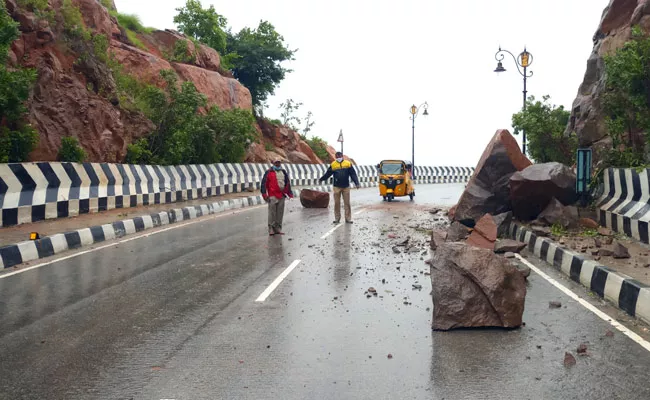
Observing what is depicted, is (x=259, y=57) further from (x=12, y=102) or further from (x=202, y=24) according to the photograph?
(x=12, y=102)

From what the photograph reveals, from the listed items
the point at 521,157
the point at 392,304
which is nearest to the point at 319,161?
the point at 521,157

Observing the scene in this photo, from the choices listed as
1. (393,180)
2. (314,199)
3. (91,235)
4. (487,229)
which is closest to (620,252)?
(487,229)

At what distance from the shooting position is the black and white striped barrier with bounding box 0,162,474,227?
45.0ft

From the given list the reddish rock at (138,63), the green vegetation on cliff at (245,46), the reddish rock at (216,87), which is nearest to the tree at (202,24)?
the green vegetation on cliff at (245,46)

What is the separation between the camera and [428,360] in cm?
542

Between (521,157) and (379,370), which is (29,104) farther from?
Result: (379,370)

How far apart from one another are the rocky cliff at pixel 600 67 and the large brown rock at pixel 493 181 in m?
3.44

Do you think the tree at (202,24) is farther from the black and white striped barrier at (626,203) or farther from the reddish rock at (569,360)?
the reddish rock at (569,360)

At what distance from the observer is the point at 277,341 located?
5.96 metres

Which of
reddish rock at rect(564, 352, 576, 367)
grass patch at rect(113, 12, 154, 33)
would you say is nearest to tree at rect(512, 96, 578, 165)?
reddish rock at rect(564, 352, 576, 367)

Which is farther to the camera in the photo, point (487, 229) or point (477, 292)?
point (487, 229)

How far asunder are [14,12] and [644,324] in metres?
20.0

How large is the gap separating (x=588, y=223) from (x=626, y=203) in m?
1.19

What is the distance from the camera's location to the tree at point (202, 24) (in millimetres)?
43531
